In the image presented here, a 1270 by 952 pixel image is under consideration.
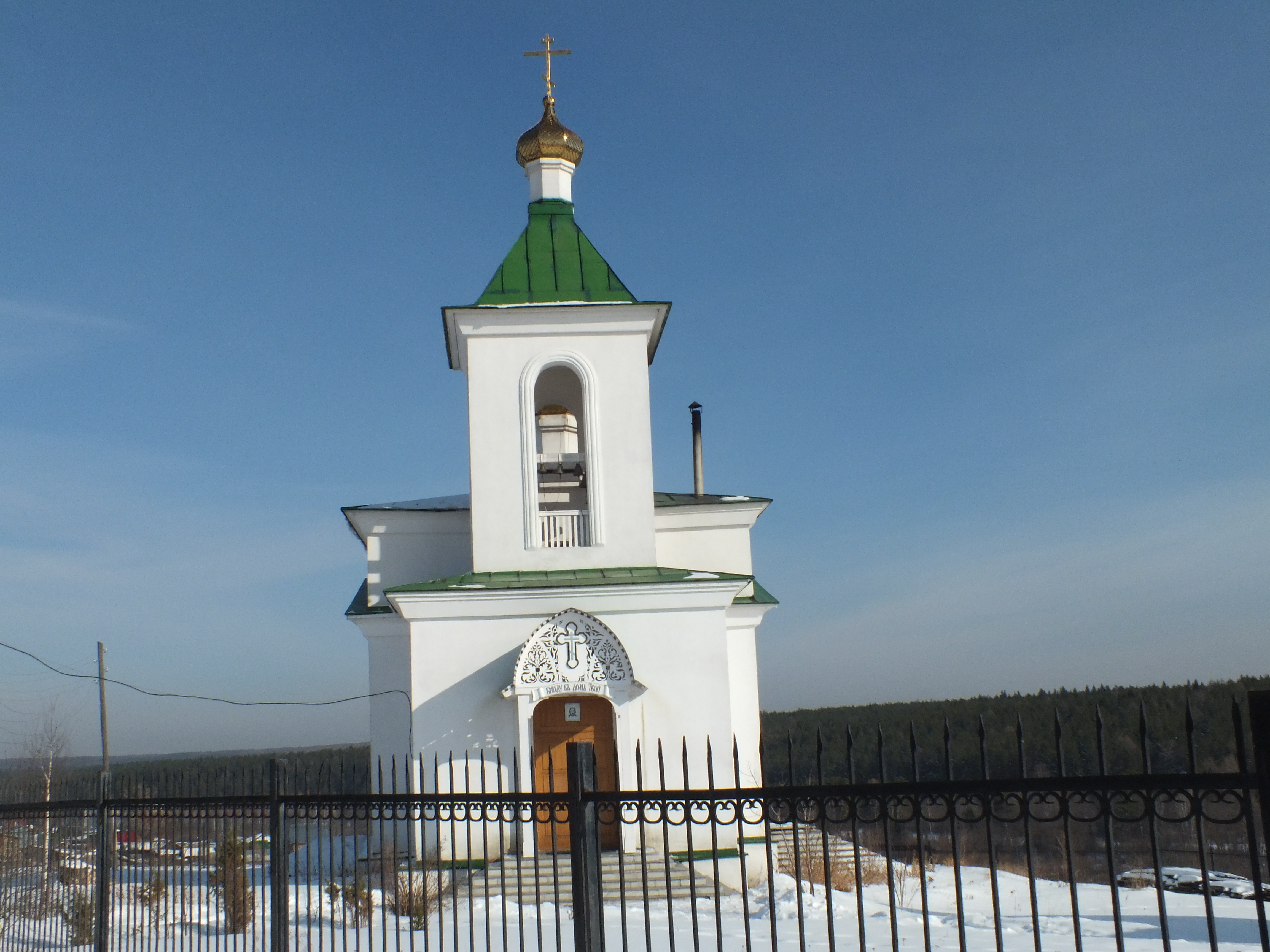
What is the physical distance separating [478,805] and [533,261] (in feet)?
38.5

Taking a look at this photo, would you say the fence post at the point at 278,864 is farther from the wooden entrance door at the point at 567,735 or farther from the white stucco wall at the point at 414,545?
the white stucco wall at the point at 414,545

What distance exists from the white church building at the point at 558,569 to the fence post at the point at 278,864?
15.8ft

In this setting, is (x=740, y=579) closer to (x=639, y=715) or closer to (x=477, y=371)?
(x=639, y=715)

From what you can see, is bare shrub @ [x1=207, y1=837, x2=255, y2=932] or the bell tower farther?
the bell tower

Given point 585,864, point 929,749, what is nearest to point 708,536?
point 585,864

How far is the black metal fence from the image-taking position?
167 inches

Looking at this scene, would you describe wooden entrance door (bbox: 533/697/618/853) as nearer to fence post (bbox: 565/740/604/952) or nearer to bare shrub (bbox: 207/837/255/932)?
bare shrub (bbox: 207/837/255/932)

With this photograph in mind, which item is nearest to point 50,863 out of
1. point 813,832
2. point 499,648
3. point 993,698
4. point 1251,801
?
point 499,648

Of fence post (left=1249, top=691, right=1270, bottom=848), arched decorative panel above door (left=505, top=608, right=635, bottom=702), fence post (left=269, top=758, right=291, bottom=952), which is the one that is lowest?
fence post (left=269, top=758, right=291, bottom=952)

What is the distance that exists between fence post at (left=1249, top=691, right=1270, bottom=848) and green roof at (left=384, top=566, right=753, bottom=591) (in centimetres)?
989

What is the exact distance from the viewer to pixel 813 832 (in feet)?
59.4

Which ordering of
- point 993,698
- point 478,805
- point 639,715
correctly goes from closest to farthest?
point 478,805, point 639,715, point 993,698

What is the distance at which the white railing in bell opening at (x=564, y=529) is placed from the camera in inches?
589

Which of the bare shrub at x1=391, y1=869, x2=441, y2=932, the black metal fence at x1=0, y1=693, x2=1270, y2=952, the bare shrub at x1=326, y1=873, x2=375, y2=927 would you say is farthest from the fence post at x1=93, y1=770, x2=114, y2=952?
the bare shrub at x1=391, y1=869, x2=441, y2=932
